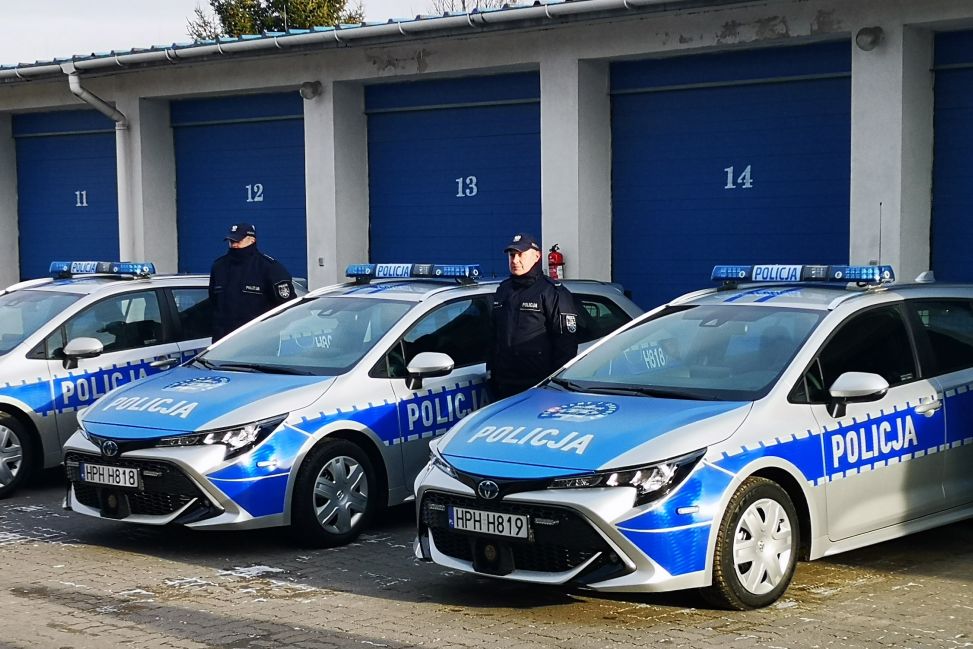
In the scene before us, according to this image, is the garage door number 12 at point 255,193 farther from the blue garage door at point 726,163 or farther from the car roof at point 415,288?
the car roof at point 415,288

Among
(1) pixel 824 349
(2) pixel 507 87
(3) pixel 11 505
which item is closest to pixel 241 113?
(2) pixel 507 87

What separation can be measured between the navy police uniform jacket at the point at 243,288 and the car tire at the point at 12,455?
5.70ft

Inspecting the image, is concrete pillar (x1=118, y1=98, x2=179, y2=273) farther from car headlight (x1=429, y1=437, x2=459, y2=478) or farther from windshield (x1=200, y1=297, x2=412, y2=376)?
car headlight (x1=429, y1=437, x2=459, y2=478)

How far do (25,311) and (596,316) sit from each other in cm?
428

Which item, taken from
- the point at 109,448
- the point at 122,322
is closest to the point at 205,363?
the point at 109,448

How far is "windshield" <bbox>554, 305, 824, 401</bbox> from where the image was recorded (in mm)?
6945

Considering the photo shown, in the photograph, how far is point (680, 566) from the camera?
609 cm

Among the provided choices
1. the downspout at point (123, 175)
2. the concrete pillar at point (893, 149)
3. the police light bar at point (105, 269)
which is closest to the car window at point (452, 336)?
the police light bar at point (105, 269)

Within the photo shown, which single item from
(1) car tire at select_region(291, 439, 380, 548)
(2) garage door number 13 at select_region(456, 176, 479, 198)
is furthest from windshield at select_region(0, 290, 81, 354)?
(2) garage door number 13 at select_region(456, 176, 479, 198)

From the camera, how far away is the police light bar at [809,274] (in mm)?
7805

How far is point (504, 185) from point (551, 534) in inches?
370

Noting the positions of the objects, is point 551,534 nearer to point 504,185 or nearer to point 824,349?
point 824,349

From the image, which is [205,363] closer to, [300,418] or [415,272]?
[300,418]

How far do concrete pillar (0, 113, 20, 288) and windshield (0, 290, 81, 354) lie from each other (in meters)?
10.7
